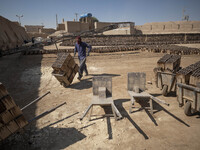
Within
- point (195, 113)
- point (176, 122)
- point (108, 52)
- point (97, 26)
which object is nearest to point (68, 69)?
point (176, 122)

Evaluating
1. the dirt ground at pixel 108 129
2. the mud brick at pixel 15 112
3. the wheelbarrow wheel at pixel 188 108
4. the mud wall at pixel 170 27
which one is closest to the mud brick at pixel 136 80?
the dirt ground at pixel 108 129

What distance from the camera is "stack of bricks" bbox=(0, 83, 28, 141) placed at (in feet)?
8.11

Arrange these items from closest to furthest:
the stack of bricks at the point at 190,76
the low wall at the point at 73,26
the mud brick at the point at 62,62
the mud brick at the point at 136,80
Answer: the stack of bricks at the point at 190,76 < the mud brick at the point at 136,80 < the mud brick at the point at 62,62 < the low wall at the point at 73,26

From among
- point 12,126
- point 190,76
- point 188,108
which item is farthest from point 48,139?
point 190,76

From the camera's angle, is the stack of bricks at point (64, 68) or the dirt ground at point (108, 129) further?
the stack of bricks at point (64, 68)

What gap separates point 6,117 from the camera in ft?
8.39

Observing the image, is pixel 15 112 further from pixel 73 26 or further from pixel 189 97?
pixel 73 26

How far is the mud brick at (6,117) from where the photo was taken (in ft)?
8.16

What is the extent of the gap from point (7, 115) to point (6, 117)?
4cm

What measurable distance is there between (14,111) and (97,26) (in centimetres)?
3570

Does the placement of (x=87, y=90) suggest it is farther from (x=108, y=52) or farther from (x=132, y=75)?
(x=108, y=52)

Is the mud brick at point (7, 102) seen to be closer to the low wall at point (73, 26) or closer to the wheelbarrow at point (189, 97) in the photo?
the wheelbarrow at point (189, 97)

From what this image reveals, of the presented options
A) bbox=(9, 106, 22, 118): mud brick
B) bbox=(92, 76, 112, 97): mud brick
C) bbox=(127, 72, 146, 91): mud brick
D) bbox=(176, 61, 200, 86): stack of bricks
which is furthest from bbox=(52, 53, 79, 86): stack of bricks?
bbox=(176, 61, 200, 86): stack of bricks

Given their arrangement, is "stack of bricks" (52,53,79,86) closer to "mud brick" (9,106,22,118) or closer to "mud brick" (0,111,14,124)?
"mud brick" (9,106,22,118)
